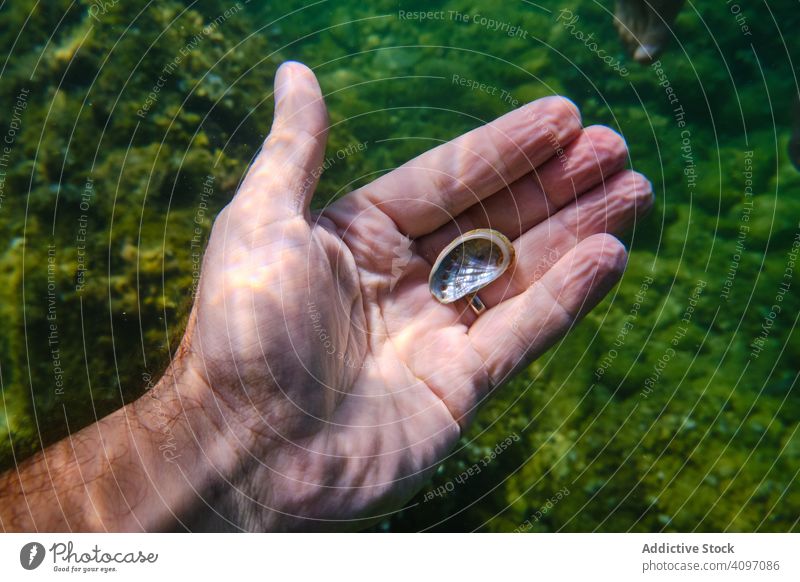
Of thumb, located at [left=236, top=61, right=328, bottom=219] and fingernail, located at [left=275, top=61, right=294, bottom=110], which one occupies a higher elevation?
fingernail, located at [left=275, top=61, right=294, bottom=110]

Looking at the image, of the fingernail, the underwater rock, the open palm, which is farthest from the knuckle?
the fingernail

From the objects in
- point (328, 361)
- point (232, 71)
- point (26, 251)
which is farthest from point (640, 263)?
point (26, 251)

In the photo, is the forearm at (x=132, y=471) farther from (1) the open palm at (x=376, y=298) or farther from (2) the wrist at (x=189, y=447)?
(1) the open palm at (x=376, y=298)

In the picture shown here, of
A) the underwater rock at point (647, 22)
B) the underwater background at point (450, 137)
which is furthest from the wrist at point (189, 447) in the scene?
the underwater rock at point (647, 22)

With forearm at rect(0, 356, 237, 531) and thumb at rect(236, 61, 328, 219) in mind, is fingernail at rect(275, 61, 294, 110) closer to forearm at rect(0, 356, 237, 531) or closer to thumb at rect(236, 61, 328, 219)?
thumb at rect(236, 61, 328, 219)
